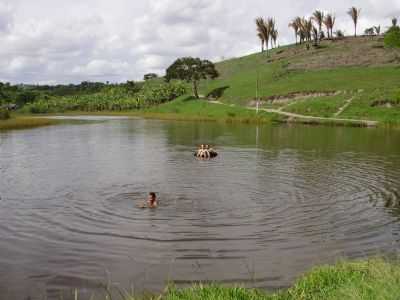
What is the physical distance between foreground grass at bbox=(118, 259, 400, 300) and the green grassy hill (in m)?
63.5

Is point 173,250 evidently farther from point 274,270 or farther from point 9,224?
point 9,224

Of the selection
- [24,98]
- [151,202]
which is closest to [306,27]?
[24,98]

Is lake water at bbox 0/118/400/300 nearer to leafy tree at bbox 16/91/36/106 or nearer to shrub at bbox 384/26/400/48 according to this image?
shrub at bbox 384/26/400/48

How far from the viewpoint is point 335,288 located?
1138 centimetres

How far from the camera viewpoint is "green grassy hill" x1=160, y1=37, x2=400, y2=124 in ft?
277

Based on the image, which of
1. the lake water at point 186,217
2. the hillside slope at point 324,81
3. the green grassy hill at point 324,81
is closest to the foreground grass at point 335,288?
the lake water at point 186,217

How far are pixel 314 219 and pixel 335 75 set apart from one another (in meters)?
98.0

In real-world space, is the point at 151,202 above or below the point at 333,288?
below

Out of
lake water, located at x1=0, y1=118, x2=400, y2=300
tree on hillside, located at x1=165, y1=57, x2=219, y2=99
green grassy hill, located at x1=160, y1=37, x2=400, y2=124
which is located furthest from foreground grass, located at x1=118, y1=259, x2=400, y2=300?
tree on hillside, located at x1=165, y1=57, x2=219, y2=99

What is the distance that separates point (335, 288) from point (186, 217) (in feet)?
35.8

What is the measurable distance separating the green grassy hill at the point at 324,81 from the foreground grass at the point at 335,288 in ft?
208

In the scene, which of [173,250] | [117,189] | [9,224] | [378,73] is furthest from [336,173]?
[378,73]

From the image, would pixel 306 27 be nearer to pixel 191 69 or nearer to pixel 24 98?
pixel 191 69

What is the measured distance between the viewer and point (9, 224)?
20.4 m
